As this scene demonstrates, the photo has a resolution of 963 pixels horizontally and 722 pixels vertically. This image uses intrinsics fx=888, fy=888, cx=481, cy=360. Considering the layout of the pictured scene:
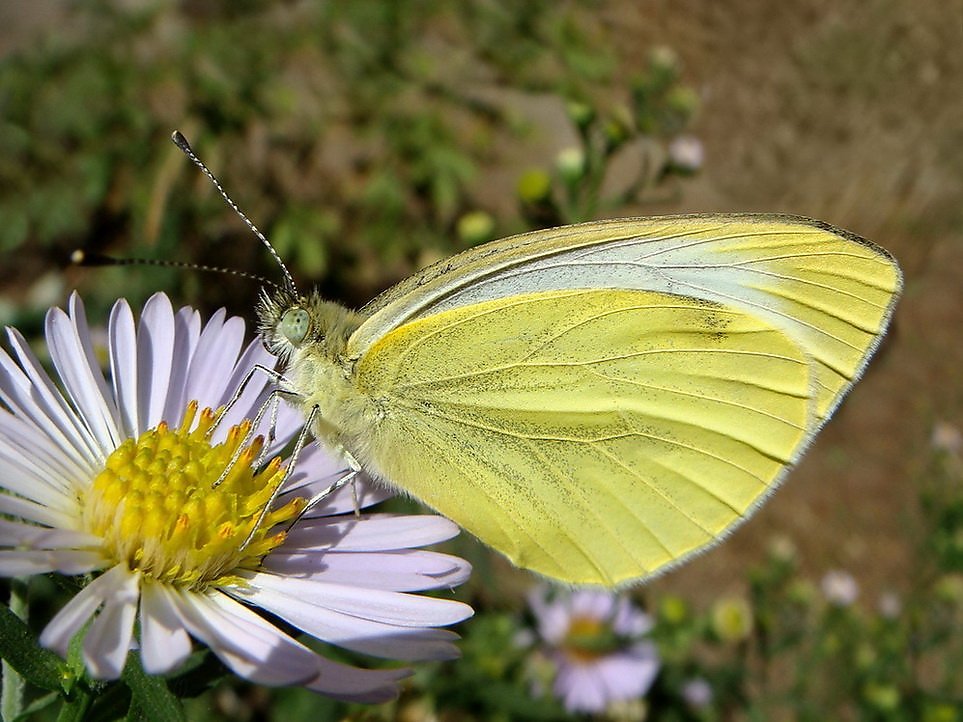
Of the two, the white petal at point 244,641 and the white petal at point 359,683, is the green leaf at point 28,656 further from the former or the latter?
the white petal at point 359,683

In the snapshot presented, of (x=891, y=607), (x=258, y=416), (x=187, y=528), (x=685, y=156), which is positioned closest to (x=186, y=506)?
(x=187, y=528)

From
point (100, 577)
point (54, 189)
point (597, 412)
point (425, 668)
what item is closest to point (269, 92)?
point (54, 189)

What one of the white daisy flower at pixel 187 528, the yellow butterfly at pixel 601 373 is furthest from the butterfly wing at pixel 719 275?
the white daisy flower at pixel 187 528

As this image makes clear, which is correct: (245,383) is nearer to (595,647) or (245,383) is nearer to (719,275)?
(719,275)

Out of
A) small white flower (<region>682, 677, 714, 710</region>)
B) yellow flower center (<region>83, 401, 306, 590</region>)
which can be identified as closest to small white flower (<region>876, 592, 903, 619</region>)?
small white flower (<region>682, 677, 714, 710</region>)

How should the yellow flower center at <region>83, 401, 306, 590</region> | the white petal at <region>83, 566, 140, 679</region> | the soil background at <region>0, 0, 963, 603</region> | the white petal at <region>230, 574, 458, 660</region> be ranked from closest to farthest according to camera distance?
the white petal at <region>83, 566, 140, 679</region> → the white petal at <region>230, 574, 458, 660</region> → the yellow flower center at <region>83, 401, 306, 590</region> → the soil background at <region>0, 0, 963, 603</region>

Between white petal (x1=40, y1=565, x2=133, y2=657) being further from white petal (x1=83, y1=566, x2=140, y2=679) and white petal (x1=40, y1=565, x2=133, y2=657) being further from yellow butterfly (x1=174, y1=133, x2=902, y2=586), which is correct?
yellow butterfly (x1=174, y1=133, x2=902, y2=586)

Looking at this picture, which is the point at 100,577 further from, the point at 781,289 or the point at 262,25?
the point at 262,25
